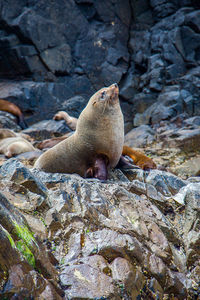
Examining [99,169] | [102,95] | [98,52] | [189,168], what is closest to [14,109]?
[98,52]

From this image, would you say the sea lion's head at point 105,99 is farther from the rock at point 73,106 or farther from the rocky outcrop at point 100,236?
the rock at point 73,106

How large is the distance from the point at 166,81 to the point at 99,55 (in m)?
3.70

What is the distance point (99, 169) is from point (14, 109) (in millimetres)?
9119

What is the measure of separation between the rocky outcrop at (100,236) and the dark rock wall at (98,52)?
948cm

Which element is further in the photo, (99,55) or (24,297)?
(99,55)

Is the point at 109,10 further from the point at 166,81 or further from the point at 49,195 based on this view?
the point at 49,195

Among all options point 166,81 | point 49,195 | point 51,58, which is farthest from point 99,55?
point 49,195

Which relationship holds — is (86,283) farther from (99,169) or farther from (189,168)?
(189,168)

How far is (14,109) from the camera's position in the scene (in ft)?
40.8

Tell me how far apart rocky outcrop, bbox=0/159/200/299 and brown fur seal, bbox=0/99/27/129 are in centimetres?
929

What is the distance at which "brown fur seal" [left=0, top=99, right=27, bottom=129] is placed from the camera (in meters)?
12.3

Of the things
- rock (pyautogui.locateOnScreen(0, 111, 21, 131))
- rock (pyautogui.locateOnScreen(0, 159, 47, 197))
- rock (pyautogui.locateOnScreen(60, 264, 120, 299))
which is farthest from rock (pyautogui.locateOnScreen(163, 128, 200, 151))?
rock (pyautogui.locateOnScreen(60, 264, 120, 299))

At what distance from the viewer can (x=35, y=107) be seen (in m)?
13.5

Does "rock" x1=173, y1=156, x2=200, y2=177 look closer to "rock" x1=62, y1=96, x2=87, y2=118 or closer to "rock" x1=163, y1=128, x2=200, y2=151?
"rock" x1=163, y1=128, x2=200, y2=151
